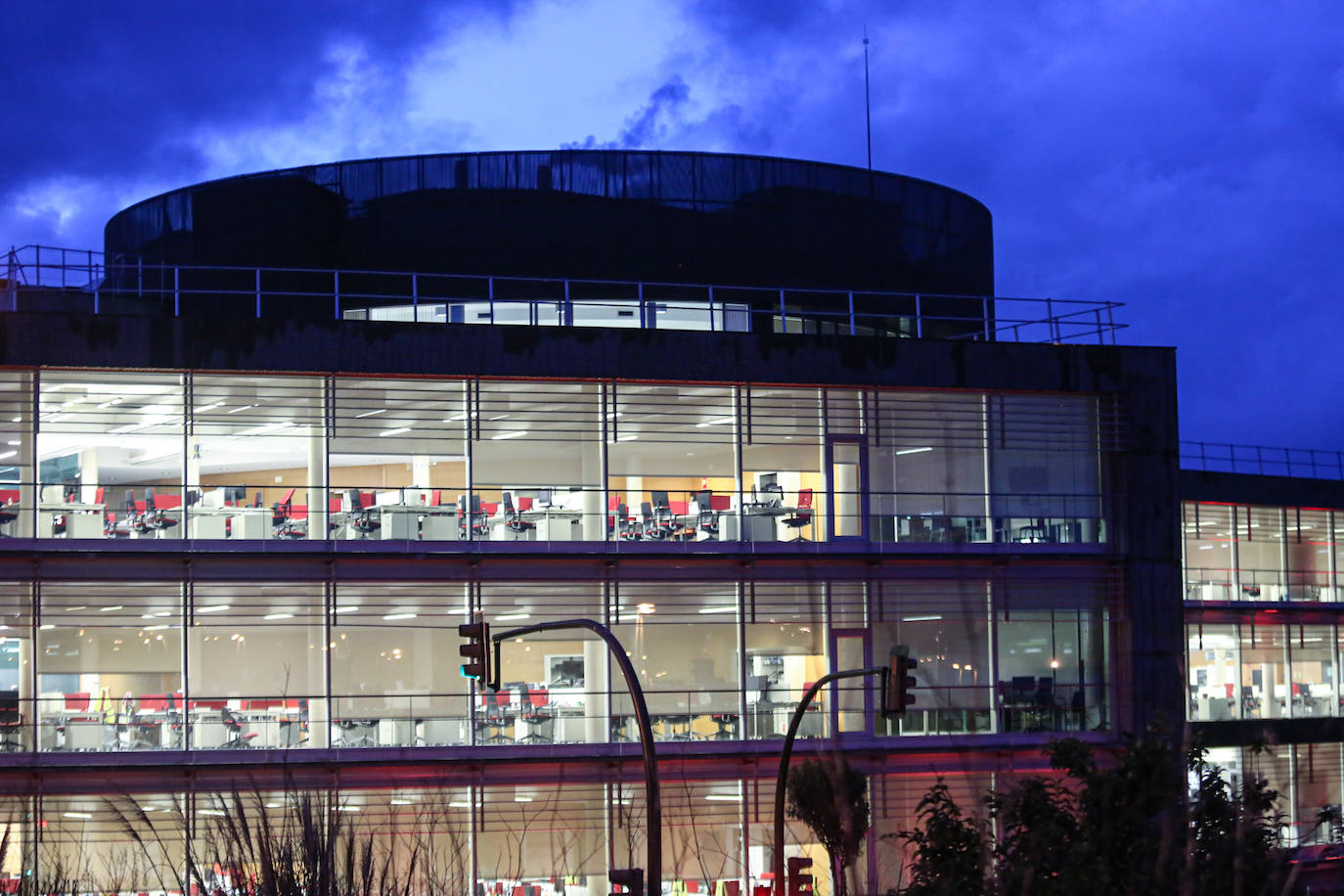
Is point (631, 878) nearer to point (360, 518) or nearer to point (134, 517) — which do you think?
point (360, 518)

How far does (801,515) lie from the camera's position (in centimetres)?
2886

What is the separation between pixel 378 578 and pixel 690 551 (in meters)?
5.05

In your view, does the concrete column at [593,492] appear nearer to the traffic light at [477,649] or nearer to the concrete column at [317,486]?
the concrete column at [317,486]

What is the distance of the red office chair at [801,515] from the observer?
28812 millimetres

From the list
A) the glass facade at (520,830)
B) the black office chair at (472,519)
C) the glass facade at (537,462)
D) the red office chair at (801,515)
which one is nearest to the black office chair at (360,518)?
the glass facade at (537,462)

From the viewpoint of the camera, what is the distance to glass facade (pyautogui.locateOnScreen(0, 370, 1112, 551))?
26875 millimetres

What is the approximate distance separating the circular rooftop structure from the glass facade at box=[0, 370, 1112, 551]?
7254 millimetres

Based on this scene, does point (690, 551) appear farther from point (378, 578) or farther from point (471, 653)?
point (471, 653)

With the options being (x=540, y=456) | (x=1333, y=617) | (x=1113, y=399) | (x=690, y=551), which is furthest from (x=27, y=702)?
(x=1333, y=617)

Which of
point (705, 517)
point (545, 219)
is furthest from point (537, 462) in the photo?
point (545, 219)

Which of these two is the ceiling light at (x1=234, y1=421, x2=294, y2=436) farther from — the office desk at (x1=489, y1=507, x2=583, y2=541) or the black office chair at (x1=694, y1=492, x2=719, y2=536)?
the black office chair at (x1=694, y1=492, x2=719, y2=536)

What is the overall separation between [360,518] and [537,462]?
10.2 feet

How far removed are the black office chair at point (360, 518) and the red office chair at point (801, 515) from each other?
22.2 feet

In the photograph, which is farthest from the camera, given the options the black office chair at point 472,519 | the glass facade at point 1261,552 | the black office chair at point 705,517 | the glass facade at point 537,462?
the glass facade at point 1261,552
